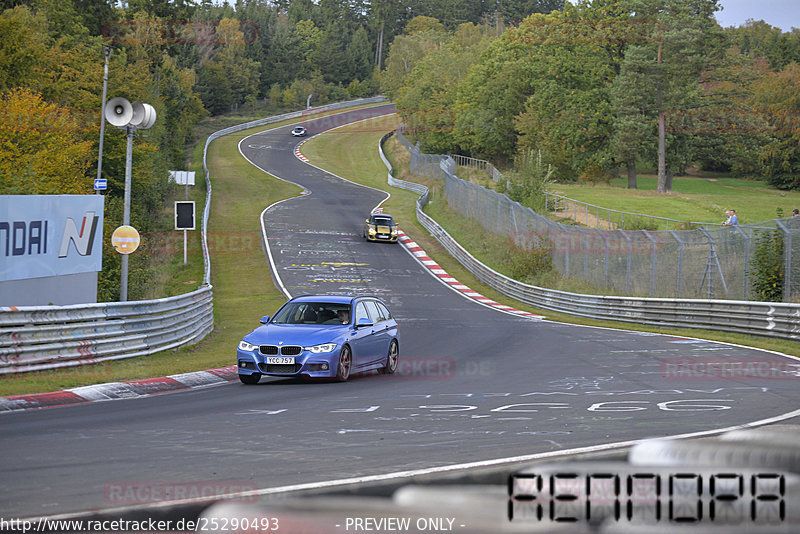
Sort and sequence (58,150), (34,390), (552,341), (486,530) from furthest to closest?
(58,150) < (552,341) < (34,390) < (486,530)

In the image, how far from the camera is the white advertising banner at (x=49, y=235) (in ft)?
53.1

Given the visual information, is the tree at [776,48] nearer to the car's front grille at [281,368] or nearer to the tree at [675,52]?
the tree at [675,52]

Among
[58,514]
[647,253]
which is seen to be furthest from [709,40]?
[58,514]

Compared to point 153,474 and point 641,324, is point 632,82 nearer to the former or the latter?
point 641,324

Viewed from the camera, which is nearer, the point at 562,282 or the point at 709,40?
the point at 562,282

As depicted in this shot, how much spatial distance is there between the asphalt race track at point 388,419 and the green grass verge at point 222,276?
224cm

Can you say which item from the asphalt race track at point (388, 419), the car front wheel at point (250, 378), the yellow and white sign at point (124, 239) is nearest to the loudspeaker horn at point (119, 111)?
the yellow and white sign at point (124, 239)

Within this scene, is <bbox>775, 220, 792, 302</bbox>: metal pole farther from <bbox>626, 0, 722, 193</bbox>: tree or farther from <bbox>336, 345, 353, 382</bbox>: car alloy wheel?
<bbox>626, 0, 722, 193</bbox>: tree

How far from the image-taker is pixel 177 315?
68.1 feet

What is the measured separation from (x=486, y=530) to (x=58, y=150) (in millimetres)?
46165

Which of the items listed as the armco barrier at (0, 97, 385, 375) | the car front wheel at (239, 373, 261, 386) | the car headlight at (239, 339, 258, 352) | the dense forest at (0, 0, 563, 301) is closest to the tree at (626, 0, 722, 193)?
the dense forest at (0, 0, 563, 301)

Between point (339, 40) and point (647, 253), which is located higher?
point (339, 40)

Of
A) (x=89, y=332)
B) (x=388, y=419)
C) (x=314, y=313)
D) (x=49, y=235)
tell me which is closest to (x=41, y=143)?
(x=49, y=235)

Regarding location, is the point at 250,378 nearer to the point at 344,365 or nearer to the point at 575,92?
the point at 344,365
